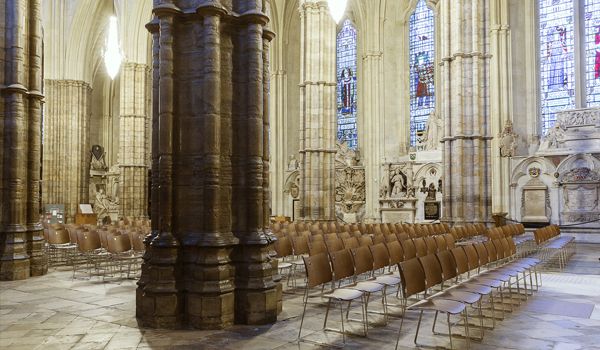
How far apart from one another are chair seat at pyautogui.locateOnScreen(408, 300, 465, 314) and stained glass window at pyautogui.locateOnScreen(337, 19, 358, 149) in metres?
24.0

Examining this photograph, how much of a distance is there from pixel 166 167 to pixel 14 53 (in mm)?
6246

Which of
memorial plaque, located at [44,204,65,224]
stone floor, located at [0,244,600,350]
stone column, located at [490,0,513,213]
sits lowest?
stone floor, located at [0,244,600,350]

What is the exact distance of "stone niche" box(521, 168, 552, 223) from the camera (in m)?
20.6

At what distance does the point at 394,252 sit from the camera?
7.42 metres

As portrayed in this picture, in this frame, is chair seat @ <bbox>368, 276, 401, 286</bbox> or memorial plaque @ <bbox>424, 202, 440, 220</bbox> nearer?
chair seat @ <bbox>368, 276, 401, 286</bbox>

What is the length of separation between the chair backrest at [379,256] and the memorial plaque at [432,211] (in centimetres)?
1688

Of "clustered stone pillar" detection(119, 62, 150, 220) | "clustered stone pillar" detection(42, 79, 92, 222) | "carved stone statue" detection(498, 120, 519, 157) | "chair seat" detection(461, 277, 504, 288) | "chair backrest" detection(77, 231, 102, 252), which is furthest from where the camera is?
"clustered stone pillar" detection(42, 79, 92, 222)

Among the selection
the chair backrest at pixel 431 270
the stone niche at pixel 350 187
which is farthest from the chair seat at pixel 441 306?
the stone niche at pixel 350 187

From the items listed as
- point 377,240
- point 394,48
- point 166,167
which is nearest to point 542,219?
point 394,48

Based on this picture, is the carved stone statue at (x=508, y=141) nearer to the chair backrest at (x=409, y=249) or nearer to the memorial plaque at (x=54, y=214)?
the chair backrest at (x=409, y=249)

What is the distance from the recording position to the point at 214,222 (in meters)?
5.73

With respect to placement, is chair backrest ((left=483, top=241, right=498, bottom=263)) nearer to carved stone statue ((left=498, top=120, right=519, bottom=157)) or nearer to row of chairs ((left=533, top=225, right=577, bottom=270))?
row of chairs ((left=533, top=225, right=577, bottom=270))

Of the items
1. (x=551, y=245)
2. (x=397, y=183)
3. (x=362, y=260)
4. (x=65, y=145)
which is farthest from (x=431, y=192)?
(x=65, y=145)

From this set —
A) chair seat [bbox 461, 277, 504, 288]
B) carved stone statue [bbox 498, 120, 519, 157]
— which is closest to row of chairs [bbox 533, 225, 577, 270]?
chair seat [bbox 461, 277, 504, 288]
